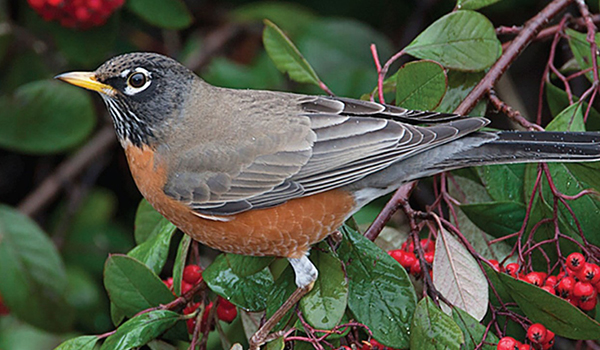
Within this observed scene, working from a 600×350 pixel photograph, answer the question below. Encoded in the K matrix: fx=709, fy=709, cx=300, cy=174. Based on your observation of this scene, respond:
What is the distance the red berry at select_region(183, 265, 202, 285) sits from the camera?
252 centimetres

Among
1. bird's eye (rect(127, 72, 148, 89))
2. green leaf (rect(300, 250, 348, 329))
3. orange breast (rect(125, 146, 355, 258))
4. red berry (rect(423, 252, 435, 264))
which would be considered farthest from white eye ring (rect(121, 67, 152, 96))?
red berry (rect(423, 252, 435, 264))

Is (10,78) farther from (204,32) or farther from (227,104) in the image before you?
(227,104)

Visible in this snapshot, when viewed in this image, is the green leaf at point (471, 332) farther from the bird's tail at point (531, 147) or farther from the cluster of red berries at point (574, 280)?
the bird's tail at point (531, 147)

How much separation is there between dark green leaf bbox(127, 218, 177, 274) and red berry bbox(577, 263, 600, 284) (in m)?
1.37

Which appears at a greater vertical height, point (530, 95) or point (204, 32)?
point (204, 32)

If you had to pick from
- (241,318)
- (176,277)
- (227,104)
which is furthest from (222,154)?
(241,318)

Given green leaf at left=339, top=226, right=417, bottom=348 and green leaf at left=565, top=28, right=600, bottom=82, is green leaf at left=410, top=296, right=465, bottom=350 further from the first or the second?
green leaf at left=565, top=28, right=600, bottom=82

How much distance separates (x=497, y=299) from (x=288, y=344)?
2.23 ft

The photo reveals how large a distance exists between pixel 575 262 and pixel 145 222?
1.58 metres

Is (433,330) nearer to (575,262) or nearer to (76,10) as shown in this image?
(575,262)

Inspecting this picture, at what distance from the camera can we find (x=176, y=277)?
7.85ft

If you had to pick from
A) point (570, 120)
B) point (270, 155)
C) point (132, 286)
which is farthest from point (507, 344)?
point (132, 286)

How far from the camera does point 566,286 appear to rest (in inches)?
83.8

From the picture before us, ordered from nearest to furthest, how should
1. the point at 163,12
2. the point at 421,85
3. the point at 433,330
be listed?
the point at 433,330, the point at 421,85, the point at 163,12
